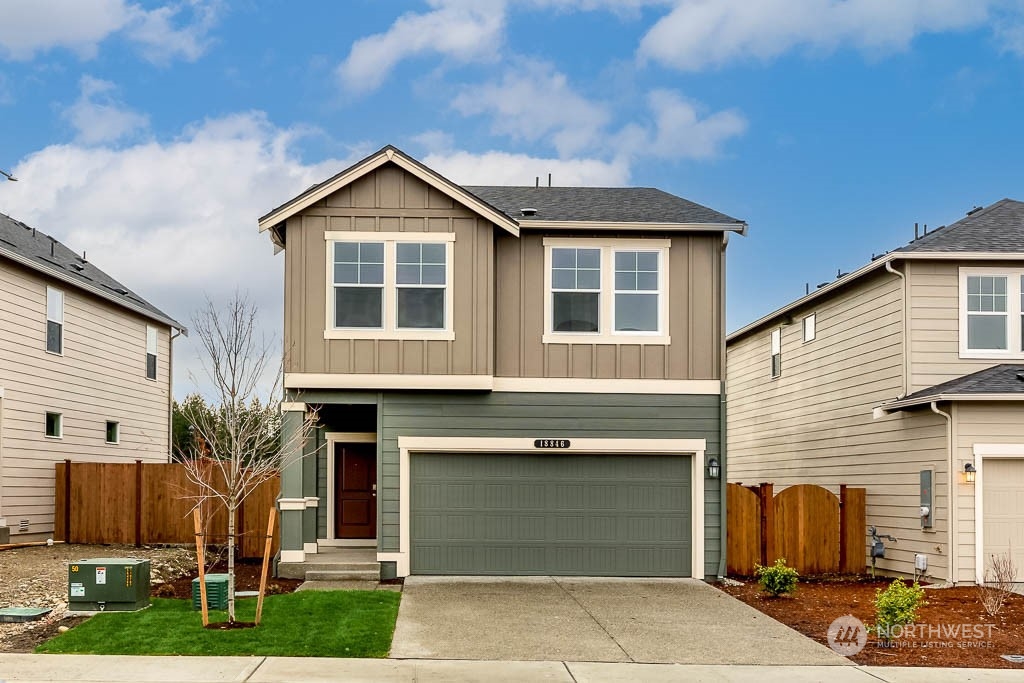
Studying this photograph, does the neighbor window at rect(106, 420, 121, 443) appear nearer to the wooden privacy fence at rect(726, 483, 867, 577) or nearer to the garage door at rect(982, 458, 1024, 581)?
the wooden privacy fence at rect(726, 483, 867, 577)

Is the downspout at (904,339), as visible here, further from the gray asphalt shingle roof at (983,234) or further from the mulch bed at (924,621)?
the mulch bed at (924,621)

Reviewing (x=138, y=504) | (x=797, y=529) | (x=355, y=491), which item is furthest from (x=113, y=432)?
(x=797, y=529)

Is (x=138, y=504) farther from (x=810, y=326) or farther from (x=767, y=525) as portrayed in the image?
(x=810, y=326)

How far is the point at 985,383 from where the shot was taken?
17.6 m

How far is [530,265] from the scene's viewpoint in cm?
1805

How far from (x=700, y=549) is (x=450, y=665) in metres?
7.63

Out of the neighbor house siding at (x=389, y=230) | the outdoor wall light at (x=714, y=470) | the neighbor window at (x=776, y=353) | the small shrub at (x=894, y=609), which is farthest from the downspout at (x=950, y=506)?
the neighbor window at (x=776, y=353)

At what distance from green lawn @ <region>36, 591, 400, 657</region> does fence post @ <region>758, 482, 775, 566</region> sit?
690 cm

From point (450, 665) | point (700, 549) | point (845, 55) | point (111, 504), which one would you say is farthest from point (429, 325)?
point (845, 55)

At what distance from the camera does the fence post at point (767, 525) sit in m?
18.6

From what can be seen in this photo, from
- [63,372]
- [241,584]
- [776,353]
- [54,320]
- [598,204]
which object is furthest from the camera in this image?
[776,353]

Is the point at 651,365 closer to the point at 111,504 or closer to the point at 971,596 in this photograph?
the point at 971,596

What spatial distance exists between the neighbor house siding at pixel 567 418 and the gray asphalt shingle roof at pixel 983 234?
15.1 ft

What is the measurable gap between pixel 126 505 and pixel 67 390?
3.34 m
